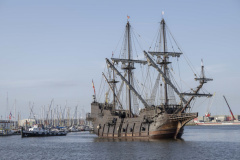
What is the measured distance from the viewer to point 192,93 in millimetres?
70250

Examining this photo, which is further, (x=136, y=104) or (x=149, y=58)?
(x=136, y=104)

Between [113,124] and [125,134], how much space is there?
17.1ft

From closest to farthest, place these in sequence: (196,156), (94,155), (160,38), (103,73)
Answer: (196,156)
(94,155)
(160,38)
(103,73)

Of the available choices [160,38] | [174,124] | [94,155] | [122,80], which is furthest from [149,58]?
[94,155]

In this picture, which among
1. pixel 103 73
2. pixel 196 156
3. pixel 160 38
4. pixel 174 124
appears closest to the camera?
pixel 196 156

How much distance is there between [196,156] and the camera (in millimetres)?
48250

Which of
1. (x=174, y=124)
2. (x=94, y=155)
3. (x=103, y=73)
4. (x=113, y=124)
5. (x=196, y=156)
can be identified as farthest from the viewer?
(x=103, y=73)

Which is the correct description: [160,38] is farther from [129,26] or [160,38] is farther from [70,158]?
[70,158]

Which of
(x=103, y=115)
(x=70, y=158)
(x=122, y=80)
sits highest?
(x=122, y=80)

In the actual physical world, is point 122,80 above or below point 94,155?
above

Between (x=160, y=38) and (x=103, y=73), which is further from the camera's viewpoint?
(x=103, y=73)

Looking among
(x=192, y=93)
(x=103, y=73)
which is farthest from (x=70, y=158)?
(x=103, y=73)

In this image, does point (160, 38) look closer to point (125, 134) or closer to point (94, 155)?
point (125, 134)

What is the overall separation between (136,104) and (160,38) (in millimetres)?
17491
